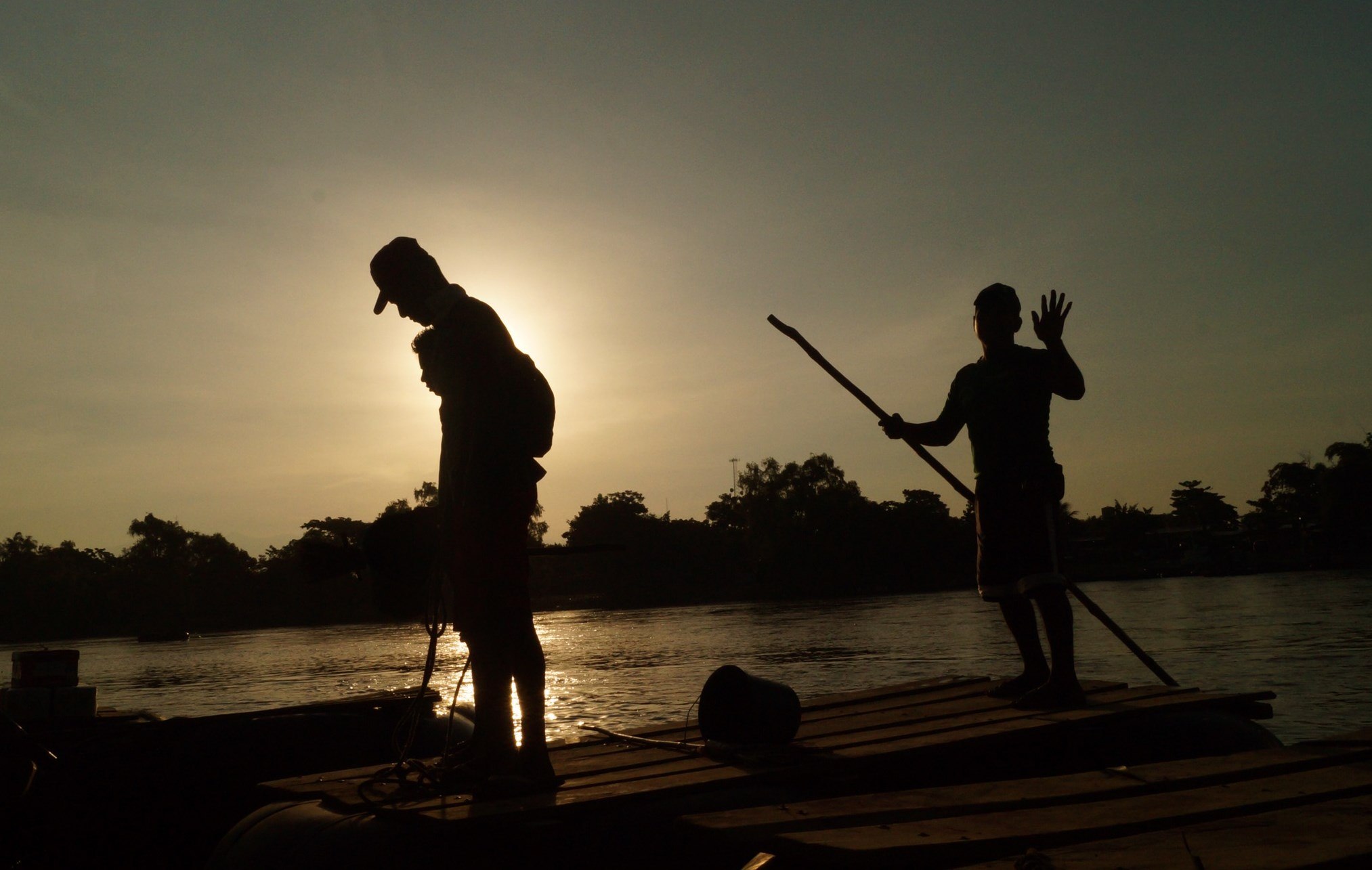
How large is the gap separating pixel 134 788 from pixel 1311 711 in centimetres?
1170

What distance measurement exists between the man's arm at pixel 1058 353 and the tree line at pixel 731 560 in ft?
311

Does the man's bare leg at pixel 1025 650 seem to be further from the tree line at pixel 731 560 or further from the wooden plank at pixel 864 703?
the tree line at pixel 731 560

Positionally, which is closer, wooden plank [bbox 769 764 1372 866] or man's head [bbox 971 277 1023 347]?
wooden plank [bbox 769 764 1372 866]

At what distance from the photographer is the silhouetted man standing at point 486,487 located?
13.3 feet

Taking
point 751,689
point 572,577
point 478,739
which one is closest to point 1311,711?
point 751,689

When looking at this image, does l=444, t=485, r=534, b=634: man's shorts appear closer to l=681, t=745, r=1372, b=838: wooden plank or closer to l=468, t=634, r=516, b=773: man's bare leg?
l=468, t=634, r=516, b=773: man's bare leg

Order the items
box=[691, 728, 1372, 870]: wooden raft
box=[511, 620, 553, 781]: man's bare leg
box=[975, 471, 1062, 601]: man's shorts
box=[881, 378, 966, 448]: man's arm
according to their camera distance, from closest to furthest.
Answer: box=[691, 728, 1372, 870]: wooden raft → box=[511, 620, 553, 781]: man's bare leg → box=[975, 471, 1062, 601]: man's shorts → box=[881, 378, 966, 448]: man's arm

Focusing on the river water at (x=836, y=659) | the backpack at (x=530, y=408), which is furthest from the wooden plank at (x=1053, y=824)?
the river water at (x=836, y=659)

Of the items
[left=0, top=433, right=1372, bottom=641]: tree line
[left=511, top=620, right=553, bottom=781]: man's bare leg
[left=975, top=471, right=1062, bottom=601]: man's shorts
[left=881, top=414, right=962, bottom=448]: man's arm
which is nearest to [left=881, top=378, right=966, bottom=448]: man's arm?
[left=881, top=414, right=962, bottom=448]: man's arm

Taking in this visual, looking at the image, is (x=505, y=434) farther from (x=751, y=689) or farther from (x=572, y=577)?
(x=572, y=577)

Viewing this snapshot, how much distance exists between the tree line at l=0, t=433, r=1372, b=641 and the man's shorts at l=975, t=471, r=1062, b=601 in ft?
311

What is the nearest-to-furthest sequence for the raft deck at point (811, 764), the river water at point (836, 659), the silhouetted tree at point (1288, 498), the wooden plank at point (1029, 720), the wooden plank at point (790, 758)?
the raft deck at point (811, 764) < the wooden plank at point (790, 758) < the wooden plank at point (1029, 720) < the river water at point (836, 659) < the silhouetted tree at point (1288, 498)

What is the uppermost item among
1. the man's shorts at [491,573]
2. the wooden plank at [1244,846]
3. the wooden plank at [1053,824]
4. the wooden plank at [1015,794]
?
the man's shorts at [491,573]

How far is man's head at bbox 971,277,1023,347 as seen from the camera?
6.03m
